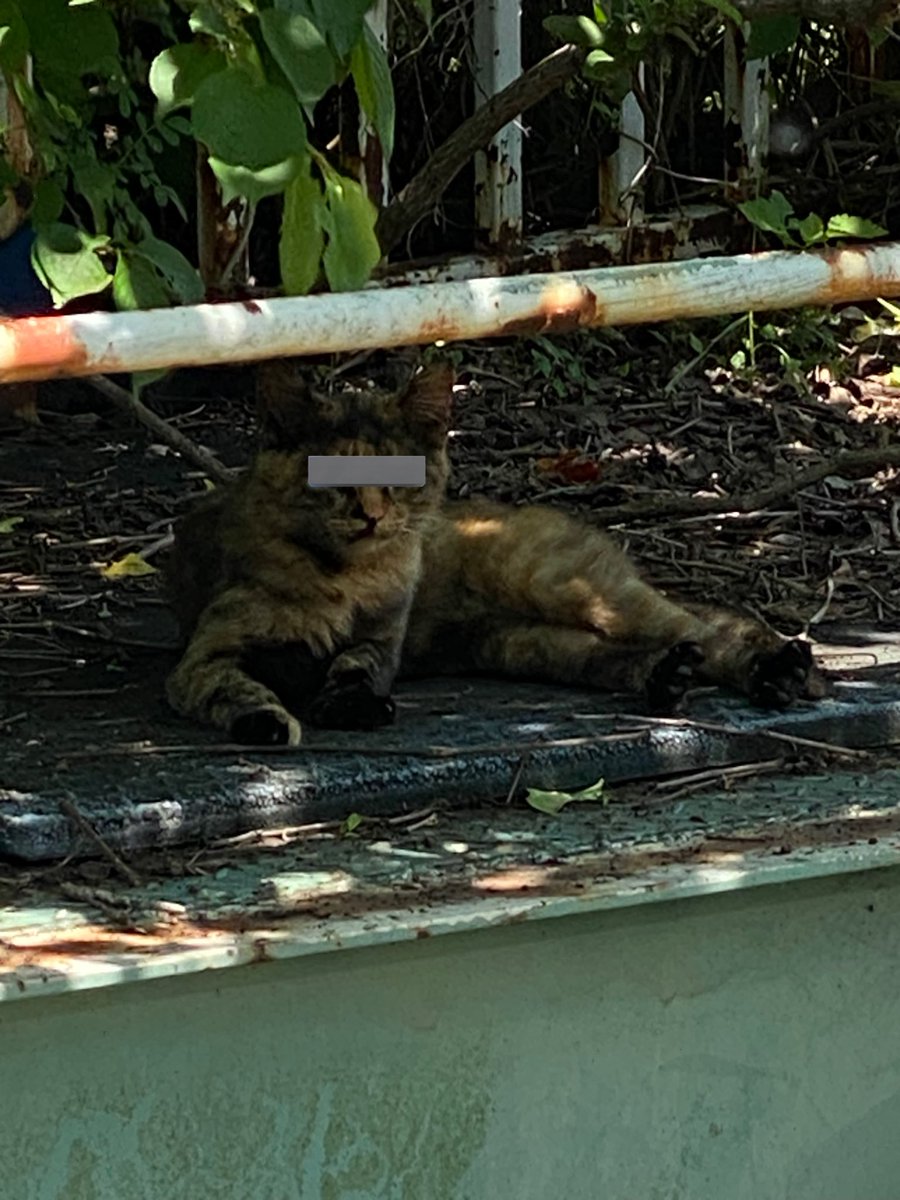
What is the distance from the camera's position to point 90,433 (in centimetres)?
737

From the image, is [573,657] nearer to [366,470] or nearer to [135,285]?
[366,470]

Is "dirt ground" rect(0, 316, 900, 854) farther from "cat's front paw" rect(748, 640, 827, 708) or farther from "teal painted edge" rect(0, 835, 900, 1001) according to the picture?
"teal painted edge" rect(0, 835, 900, 1001)

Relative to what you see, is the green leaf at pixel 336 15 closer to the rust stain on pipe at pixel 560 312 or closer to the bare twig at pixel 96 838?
the rust stain on pipe at pixel 560 312

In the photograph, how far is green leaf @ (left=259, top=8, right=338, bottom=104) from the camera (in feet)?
9.18

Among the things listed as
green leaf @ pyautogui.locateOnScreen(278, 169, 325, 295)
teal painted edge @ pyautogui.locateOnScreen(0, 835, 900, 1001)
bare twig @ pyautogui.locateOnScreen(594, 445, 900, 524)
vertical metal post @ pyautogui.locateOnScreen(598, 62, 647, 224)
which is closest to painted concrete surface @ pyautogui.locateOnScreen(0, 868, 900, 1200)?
teal painted edge @ pyautogui.locateOnScreen(0, 835, 900, 1001)

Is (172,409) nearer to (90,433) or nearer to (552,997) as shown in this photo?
(90,433)

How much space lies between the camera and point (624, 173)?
8.37 metres

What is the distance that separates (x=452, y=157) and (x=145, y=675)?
1674 mm

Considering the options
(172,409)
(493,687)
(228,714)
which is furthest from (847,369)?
(228,714)

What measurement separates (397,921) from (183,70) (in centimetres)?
136

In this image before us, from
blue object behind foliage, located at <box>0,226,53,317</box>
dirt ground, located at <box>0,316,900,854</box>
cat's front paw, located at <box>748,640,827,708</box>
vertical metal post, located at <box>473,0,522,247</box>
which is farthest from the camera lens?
vertical metal post, located at <box>473,0,522,247</box>

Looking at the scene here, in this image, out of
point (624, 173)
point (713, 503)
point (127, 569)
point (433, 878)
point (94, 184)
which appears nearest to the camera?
point (433, 878)

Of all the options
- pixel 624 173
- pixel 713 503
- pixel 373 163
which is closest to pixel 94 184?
pixel 713 503

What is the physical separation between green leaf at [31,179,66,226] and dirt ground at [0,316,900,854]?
1.02m
